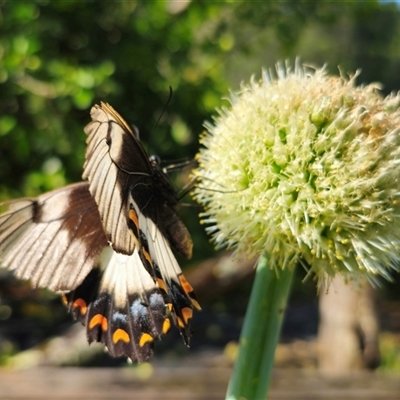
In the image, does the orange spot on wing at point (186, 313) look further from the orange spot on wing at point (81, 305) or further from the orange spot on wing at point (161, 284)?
the orange spot on wing at point (81, 305)

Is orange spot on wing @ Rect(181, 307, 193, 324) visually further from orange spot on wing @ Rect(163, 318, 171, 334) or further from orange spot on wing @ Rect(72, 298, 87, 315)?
orange spot on wing @ Rect(72, 298, 87, 315)

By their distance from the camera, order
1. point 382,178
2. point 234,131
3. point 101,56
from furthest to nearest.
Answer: point 101,56 → point 234,131 → point 382,178

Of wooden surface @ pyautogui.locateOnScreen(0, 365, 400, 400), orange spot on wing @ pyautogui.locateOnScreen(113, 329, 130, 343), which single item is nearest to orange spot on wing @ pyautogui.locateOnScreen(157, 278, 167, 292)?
orange spot on wing @ pyautogui.locateOnScreen(113, 329, 130, 343)

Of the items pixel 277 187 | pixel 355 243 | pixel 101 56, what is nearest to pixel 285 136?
pixel 277 187

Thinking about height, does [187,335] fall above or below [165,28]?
below

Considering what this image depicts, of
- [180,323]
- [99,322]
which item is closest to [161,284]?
[180,323]

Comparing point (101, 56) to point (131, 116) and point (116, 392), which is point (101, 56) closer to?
point (131, 116)

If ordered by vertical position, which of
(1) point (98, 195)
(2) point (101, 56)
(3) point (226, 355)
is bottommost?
(3) point (226, 355)
